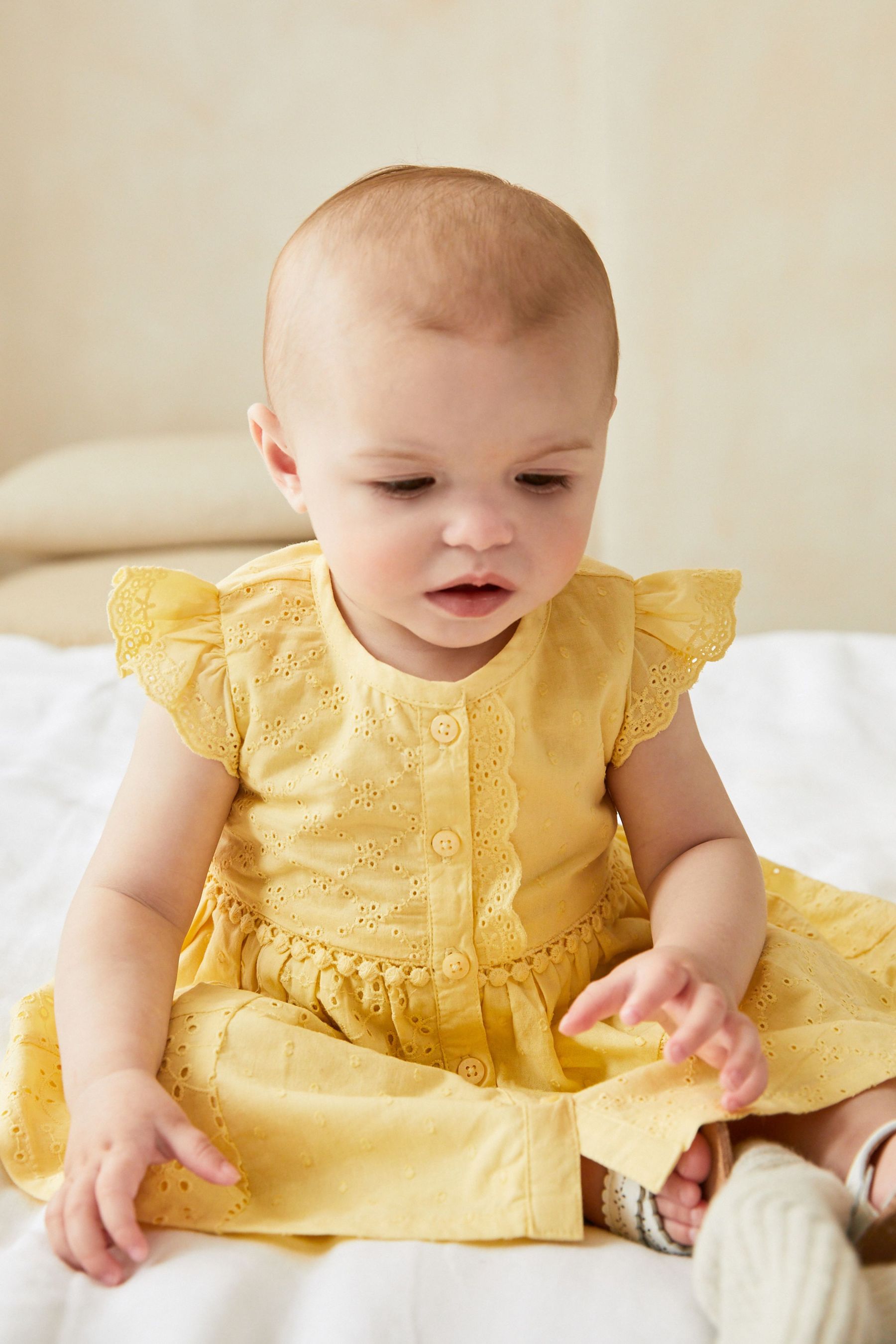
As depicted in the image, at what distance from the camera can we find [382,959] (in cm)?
81

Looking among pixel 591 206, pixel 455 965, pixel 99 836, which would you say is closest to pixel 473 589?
pixel 455 965

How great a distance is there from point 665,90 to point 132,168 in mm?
1199

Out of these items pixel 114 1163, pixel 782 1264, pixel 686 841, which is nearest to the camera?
pixel 782 1264

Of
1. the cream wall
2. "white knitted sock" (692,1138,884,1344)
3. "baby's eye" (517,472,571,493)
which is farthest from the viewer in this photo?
the cream wall

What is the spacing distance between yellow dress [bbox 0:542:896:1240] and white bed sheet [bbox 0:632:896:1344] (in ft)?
0.12

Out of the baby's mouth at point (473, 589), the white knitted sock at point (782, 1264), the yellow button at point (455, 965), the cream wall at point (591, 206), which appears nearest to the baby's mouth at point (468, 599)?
the baby's mouth at point (473, 589)

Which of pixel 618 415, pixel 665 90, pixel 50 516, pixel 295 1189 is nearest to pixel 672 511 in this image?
pixel 618 415

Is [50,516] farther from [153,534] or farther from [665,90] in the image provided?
[665,90]

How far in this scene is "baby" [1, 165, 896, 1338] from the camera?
67 cm

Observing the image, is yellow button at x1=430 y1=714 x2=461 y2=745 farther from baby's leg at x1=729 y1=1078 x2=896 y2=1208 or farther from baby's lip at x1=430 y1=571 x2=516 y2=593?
baby's leg at x1=729 y1=1078 x2=896 y2=1208

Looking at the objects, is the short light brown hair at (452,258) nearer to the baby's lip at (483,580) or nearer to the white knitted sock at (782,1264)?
the baby's lip at (483,580)

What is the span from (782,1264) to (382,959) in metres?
0.33

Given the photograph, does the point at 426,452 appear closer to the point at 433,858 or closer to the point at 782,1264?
the point at 433,858

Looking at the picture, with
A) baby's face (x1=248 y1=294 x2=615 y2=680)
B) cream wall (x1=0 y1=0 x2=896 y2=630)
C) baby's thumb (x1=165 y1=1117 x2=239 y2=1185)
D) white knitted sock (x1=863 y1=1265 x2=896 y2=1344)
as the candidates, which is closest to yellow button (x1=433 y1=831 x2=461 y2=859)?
baby's face (x1=248 y1=294 x2=615 y2=680)
